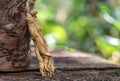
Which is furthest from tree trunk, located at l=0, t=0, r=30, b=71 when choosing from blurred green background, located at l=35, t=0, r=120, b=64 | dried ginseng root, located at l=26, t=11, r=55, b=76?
blurred green background, located at l=35, t=0, r=120, b=64

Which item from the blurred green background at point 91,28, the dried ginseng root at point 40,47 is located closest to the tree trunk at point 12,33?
the dried ginseng root at point 40,47

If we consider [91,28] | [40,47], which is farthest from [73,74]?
[91,28]

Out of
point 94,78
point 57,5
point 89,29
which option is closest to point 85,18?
point 89,29

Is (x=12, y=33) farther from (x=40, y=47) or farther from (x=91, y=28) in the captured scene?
(x=91, y=28)

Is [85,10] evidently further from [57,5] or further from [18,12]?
[18,12]

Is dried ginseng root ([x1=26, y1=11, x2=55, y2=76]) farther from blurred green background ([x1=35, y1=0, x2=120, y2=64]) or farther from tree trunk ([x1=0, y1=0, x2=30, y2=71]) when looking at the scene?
blurred green background ([x1=35, y1=0, x2=120, y2=64])
